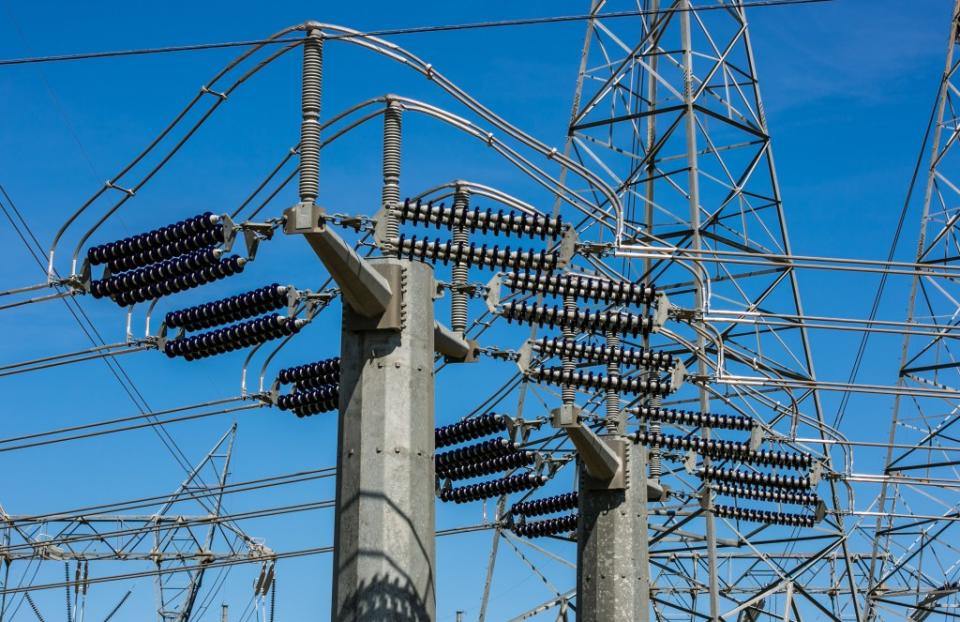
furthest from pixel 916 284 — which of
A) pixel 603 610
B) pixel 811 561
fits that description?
pixel 603 610

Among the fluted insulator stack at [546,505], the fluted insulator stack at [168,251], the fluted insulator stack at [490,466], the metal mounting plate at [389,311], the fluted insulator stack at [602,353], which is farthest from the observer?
the fluted insulator stack at [546,505]

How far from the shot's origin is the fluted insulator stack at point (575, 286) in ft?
73.9

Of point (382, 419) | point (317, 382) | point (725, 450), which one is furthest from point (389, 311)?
point (725, 450)

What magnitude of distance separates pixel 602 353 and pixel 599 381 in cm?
110

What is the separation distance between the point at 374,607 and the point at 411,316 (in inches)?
129

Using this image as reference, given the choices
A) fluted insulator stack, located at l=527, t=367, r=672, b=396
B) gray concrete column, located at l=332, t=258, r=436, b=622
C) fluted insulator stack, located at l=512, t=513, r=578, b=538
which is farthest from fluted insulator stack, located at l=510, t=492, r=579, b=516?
gray concrete column, located at l=332, t=258, r=436, b=622

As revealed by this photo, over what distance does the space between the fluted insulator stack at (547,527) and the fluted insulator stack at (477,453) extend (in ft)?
10.3

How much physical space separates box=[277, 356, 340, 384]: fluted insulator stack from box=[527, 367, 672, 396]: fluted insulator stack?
2.81m

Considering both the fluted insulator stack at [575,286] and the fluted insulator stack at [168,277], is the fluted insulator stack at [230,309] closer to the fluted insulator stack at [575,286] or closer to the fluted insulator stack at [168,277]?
the fluted insulator stack at [168,277]

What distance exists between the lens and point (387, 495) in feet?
63.7

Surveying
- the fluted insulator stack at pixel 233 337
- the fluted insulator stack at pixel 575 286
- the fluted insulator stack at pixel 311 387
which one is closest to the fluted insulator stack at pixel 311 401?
the fluted insulator stack at pixel 311 387

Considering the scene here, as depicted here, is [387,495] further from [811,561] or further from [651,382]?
[811,561]

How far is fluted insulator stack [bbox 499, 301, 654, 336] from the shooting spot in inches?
928

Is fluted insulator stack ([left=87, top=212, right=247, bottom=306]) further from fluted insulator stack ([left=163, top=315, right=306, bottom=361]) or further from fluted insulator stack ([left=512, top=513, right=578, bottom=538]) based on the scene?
fluted insulator stack ([left=512, top=513, right=578, bottom=538])
